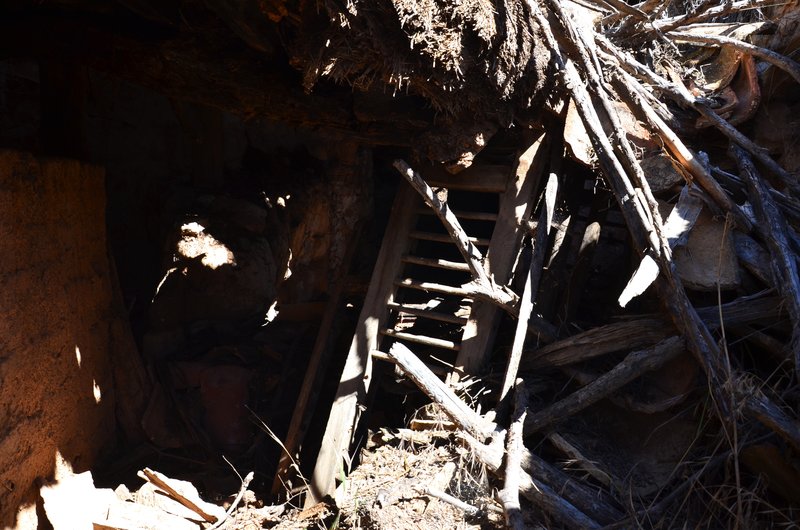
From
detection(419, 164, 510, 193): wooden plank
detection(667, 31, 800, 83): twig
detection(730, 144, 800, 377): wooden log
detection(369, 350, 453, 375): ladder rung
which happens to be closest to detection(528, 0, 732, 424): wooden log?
detection(730, 144, 800, 377): wooden log

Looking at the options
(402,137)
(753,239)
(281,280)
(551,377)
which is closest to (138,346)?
(281,280)

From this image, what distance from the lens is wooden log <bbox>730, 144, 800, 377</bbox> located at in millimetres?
3018

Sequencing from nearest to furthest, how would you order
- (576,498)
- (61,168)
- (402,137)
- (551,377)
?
(576,498), (61,168), (551,377), (402,137)

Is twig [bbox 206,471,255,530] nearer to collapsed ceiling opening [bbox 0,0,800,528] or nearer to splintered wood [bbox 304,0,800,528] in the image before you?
collapsed ceiling opening [bbox 0,0,800,528]

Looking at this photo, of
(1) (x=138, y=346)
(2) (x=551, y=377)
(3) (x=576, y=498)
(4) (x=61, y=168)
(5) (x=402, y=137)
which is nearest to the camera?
(3) (x=576, y=498)

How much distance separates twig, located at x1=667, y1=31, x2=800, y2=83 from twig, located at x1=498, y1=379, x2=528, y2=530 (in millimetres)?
2416

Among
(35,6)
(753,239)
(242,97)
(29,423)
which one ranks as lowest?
(29,423)

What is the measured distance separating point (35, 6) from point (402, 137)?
6.63ft

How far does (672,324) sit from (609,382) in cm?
44

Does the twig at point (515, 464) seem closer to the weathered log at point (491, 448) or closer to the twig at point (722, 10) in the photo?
the weathered log at point (491, 448)

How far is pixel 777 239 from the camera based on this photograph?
3.25m

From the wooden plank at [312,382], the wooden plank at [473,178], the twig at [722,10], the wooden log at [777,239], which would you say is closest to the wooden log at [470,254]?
the wooden plank at [473,178]

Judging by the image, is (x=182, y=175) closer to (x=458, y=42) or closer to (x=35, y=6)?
(x=35, y=6)

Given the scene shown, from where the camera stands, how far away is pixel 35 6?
3.03 meters
